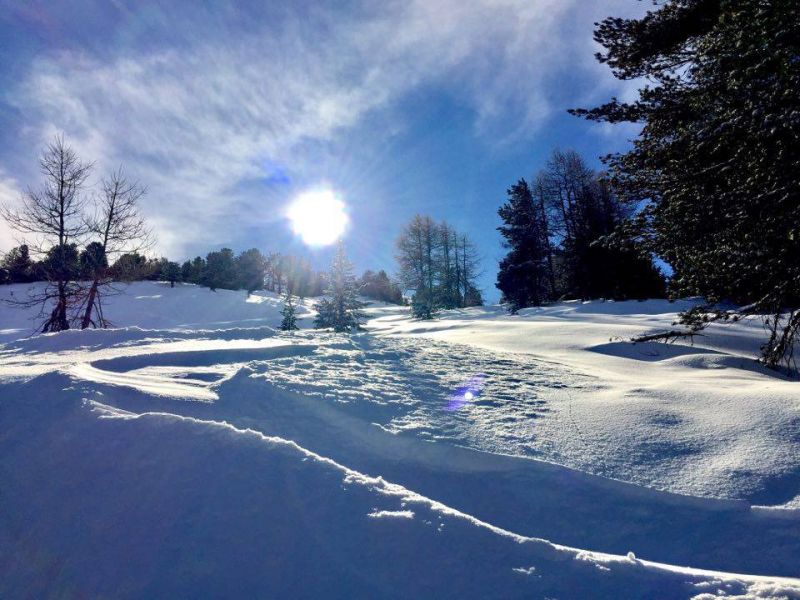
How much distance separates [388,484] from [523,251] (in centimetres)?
2530

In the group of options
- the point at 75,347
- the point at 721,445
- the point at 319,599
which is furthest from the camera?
the point at 75,347

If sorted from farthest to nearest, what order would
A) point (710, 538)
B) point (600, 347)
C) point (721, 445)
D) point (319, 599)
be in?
point (600, 347) < point (721, 445) < point (710, 538) < point (319, 599)

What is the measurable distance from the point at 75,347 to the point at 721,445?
7.36 meters

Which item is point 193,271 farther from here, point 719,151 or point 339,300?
point 719,151

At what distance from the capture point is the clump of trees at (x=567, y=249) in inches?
848

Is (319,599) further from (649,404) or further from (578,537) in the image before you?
(649,404)

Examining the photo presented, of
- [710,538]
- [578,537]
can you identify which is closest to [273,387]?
[578,537]

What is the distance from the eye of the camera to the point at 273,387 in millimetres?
3557

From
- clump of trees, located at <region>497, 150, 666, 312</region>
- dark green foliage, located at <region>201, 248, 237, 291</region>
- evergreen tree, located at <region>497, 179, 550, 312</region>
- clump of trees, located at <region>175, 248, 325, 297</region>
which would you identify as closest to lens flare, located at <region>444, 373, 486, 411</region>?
clump of trees, located at <region>497, 150, 666, 312</region>

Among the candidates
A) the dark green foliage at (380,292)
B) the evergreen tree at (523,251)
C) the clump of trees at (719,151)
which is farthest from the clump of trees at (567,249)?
the dark green foliage at (380,292)

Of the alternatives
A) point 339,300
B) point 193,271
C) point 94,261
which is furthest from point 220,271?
point 94,261

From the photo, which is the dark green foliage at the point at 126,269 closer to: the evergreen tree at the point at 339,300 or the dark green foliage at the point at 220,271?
the evergreen tree at the point at 339,300

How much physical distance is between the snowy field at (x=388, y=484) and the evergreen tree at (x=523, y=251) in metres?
21.7

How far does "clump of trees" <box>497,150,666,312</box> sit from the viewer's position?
21531mm
